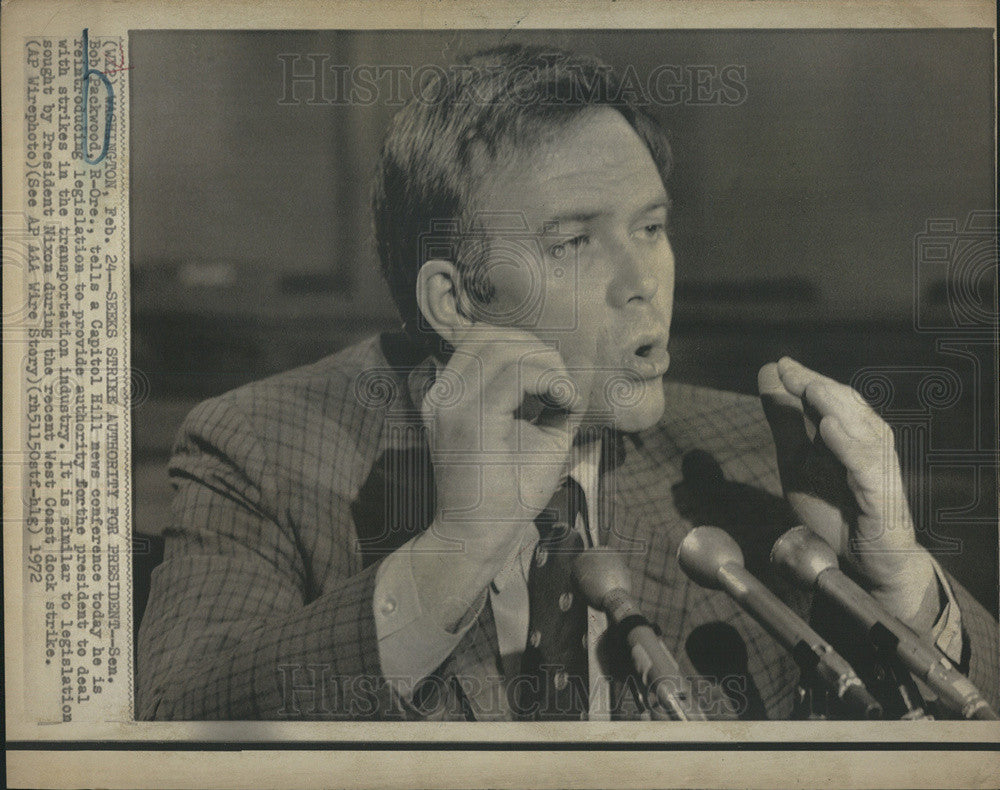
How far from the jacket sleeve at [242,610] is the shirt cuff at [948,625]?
1273mm

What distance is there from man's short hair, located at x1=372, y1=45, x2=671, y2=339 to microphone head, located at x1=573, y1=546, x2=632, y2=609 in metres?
0.64

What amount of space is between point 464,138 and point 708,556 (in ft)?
3.65

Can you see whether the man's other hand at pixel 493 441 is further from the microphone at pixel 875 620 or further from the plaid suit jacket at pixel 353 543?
the microphone at pixel 875 620

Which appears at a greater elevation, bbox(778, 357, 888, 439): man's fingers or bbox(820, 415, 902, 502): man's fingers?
bbox(778, 357, 888, 439): man's fingers

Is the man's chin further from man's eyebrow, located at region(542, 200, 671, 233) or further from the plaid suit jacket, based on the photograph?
man's eyebrow, located at region(542, 200, 671, 233)

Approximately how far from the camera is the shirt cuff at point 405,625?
2111 millimetres

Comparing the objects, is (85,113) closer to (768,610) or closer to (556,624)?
(556,624)

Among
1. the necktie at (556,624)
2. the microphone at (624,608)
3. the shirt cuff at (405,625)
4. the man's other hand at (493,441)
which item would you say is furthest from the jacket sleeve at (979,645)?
the shirt cuff at (405,625)

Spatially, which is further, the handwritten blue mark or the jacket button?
the handwritten blue mark

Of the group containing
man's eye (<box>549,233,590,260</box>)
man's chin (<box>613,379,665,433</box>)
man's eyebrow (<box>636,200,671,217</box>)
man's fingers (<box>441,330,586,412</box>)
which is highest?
man's eyebrow (<box>636,200,671,217</box>)

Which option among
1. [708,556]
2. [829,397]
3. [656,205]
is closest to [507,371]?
[656,205]

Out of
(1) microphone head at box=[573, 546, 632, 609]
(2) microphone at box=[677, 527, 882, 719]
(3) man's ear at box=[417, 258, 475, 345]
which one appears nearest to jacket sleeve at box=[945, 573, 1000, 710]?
(2) microphone at box=[677, 527, 882, 719]

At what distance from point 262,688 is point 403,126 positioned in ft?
Result: 4.37

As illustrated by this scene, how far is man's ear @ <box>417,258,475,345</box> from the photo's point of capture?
85.3 inches
